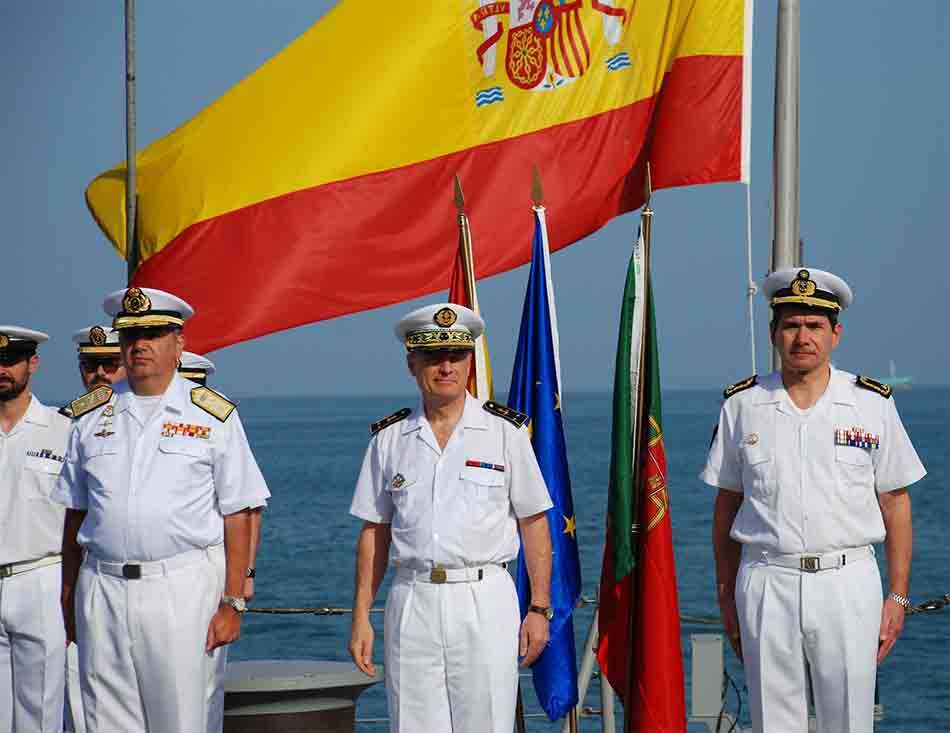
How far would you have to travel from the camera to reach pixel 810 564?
195 inches

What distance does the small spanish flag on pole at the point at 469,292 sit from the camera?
21.1ft

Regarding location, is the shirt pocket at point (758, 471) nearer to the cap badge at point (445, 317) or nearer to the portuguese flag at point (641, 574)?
the portuguese flag at point (641, 574)

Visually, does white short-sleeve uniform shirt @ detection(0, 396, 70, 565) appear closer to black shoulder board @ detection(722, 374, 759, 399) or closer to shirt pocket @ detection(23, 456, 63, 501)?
shirt pocket @ detection(23, 456, 63, 501)

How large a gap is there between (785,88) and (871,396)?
149cm

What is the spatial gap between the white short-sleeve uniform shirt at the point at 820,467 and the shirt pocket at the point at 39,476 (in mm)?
2491

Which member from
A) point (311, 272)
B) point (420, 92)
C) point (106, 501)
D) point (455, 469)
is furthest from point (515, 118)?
point (106, 501)

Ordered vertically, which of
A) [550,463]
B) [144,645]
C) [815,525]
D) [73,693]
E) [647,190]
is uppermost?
[647,190]

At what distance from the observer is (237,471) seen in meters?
5.22

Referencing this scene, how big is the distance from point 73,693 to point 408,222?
7.88ft

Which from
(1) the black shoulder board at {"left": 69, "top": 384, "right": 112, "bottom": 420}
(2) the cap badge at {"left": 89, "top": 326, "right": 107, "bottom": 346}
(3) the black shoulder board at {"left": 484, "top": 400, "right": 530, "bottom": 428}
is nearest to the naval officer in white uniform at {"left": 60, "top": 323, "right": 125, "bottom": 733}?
(2) the cap badge at {"left": 89, "top": 326, "right": 107, "bottom": 346}

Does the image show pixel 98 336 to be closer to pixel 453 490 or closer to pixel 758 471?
pixel 453 490

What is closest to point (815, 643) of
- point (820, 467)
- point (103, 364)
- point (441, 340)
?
point (820, 467)

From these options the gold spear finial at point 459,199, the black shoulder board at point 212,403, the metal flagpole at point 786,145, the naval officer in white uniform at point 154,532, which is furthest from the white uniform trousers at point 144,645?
the metal flagpole at point 786,145

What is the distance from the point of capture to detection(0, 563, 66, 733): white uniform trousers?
19.7ft
